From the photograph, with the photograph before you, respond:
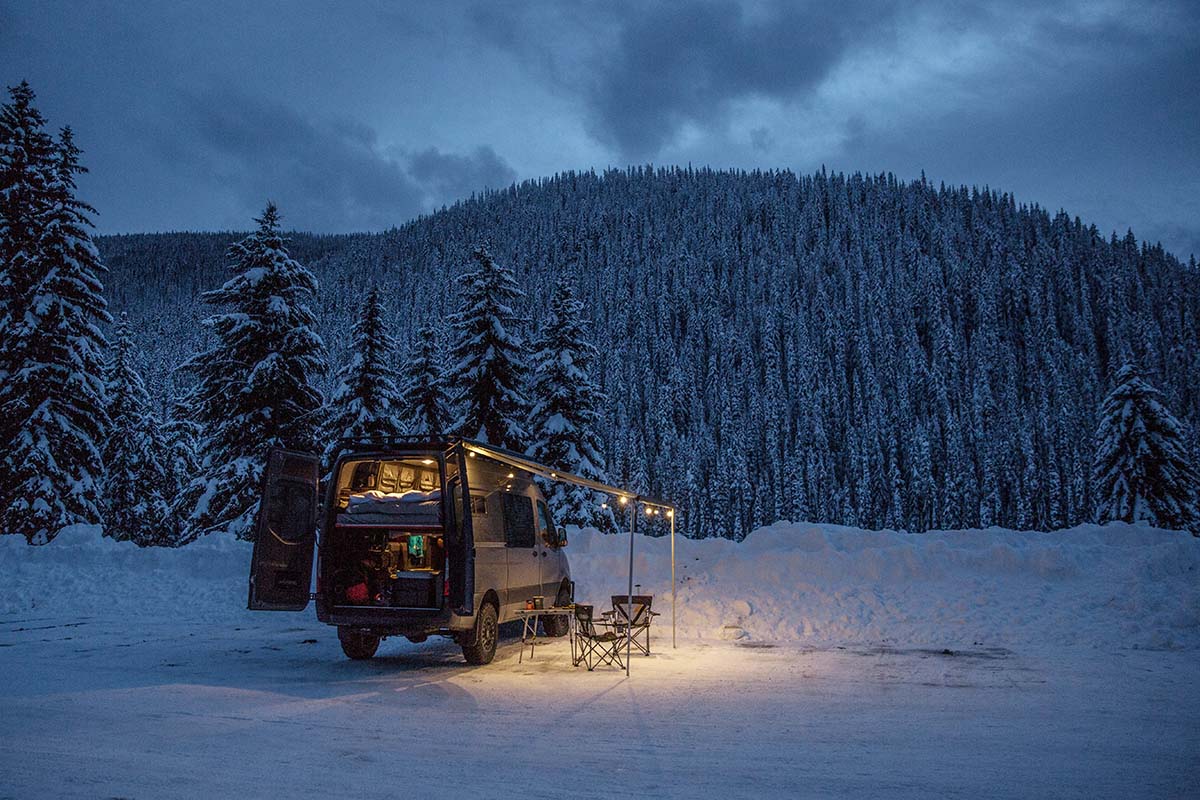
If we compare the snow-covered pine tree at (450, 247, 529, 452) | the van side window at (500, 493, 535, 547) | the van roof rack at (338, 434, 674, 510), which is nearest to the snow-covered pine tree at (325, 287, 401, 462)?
the snow-covered pine tree at (450, 247, 529, 452)

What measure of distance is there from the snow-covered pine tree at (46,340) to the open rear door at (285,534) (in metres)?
17.0

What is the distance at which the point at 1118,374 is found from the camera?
33.2m

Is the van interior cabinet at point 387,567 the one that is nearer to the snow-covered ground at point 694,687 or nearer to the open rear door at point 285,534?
the open rear door at point 285,534

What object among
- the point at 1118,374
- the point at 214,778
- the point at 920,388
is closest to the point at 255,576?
the point at 214,778

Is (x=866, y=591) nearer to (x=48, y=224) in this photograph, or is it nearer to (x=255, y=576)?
(x=255, y=576)

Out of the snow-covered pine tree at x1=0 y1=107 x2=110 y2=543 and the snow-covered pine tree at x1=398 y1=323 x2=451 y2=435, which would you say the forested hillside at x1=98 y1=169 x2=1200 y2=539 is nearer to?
the snow-covered pine tree at x1=398 y1=323 x2=451 y2=435

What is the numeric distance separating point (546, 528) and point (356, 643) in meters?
3.98

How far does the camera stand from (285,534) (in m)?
10.6

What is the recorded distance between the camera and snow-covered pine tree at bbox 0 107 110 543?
22.8 meters

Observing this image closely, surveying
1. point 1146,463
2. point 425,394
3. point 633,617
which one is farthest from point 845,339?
point 633,617

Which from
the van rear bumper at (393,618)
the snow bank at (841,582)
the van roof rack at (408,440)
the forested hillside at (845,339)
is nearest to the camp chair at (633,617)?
the snow bank at (841,582)

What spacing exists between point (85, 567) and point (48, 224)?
1238cm

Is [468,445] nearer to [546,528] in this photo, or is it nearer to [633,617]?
[546,528]

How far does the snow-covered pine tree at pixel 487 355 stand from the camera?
92.4 ft
